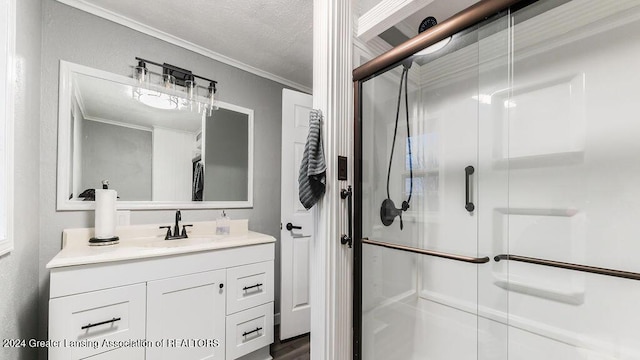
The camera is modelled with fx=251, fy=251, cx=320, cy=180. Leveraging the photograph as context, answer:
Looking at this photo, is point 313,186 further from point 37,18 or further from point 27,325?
point 37,18

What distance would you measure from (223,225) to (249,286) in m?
0.59

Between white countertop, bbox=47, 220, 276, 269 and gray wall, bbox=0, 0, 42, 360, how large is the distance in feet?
0.42

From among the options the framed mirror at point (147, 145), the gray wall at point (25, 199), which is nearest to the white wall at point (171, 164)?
the framed mirror at point (147, 145)

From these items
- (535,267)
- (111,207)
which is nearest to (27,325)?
(111,207)

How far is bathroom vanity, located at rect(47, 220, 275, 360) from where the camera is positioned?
1.15 metres

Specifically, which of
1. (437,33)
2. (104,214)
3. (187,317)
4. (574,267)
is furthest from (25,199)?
(574,267)

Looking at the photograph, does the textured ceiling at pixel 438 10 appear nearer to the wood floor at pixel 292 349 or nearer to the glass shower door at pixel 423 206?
the glass shower door at pixel 423 206

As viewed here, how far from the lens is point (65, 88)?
1.51 metres

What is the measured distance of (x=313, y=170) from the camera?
3.96 feet

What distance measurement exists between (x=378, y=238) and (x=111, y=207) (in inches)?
63.8

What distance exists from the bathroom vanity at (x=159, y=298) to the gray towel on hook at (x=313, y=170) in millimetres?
722

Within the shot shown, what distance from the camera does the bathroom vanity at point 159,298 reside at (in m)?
1.15

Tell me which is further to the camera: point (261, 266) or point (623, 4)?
point (261, 266)

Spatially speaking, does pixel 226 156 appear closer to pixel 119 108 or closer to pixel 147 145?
pixel 147 145
